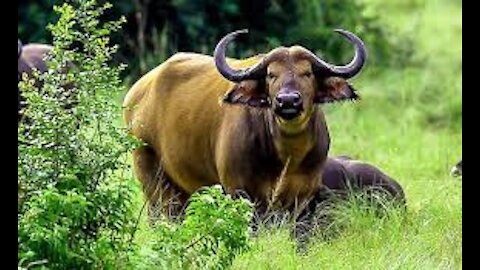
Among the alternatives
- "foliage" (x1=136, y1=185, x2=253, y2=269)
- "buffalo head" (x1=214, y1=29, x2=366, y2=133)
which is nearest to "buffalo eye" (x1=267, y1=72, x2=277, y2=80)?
"buffalo head" (x1=214, y1=29, x2=366, y2=133)

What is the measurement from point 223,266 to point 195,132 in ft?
10.5

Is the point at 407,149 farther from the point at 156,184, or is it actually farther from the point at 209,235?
the point at 209,235

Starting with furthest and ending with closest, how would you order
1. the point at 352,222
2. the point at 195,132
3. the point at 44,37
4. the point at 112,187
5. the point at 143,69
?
the point at 44,37, the point at 143,69, the point at 195,132, the point at 352,222, the point at 112,187

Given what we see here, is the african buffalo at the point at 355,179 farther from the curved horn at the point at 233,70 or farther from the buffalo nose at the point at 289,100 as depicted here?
the buffalo nose at the point at 289,100

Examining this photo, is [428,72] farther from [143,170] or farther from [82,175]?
[82,175]

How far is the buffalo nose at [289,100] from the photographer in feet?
29.1

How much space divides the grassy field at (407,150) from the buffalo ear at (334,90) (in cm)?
82

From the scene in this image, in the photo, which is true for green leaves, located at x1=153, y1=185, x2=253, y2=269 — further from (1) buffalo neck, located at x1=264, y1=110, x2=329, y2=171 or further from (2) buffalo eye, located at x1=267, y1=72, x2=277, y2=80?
(1) buffalo neck, located at x1=264, y1=110, x2=329, y2=171

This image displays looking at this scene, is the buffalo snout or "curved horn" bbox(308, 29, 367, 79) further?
"curved horn" bbox(308, 29, 367, 79)

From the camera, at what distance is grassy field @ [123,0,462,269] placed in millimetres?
8266

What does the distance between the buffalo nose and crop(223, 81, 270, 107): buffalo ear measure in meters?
0.48

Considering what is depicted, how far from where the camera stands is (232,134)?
31.6 feet
